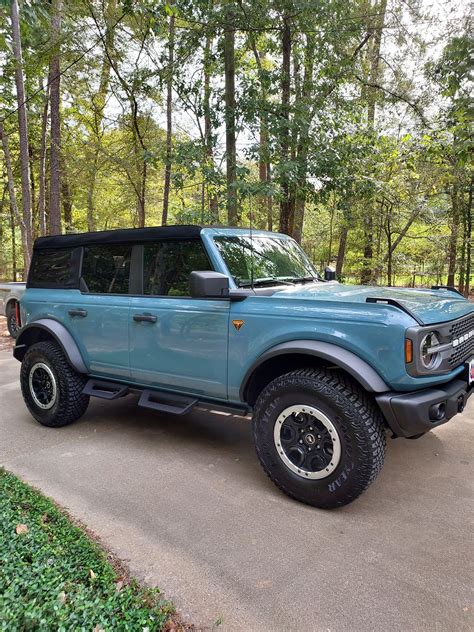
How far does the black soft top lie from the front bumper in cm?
180

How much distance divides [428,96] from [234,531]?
34.4 ft

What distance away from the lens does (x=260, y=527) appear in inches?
93.7

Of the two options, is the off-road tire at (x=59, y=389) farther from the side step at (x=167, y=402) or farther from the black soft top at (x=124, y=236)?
the black soft top at (x=124, y=236)

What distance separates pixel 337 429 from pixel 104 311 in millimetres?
2188

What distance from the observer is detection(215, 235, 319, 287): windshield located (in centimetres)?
318

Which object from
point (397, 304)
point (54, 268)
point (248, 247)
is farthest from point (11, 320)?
point (397, 304)

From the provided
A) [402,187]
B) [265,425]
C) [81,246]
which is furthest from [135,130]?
[265,425]

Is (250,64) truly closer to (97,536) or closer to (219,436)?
(219,436)

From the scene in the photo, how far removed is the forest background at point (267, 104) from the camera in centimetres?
669

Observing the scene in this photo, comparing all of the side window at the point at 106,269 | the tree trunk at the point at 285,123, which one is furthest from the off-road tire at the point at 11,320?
the tree trunk at the point at 285,123

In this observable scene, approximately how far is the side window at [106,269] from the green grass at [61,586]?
1.92 meters

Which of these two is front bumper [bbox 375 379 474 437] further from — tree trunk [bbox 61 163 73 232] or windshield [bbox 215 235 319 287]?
tree trunk [bbox 61 163 73 232]

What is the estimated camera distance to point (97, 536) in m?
2.27

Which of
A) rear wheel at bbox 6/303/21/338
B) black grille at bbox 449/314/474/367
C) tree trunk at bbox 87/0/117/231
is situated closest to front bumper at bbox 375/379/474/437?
black grille at bbox 449/314/474/367
